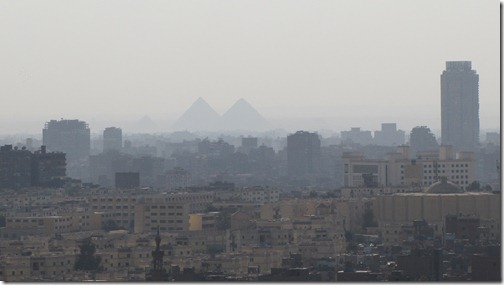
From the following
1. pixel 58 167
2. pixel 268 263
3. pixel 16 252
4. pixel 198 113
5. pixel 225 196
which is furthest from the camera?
pixel 198 113

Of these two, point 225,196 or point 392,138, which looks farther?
point 392,138

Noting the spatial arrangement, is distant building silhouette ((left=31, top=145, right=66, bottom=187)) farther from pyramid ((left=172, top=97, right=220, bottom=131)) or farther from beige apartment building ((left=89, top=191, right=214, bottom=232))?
pyramid ((left=172, top=97, right=220, bottom=131))

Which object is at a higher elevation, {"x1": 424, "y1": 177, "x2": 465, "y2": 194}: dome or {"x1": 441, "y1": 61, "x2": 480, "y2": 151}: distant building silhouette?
{"x1": 441, "y1": 61, "x2": 480, "y2": 151}: distant building silhouette

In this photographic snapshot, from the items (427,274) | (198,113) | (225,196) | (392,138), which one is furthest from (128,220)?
(198,113)

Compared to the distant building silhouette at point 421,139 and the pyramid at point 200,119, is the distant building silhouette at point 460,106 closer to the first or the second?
the distant building silhouette at point 421,139

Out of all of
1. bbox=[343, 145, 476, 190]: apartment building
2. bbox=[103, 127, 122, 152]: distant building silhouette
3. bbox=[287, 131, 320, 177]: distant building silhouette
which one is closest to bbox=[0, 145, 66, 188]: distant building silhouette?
bbox=[343, 145, 476, 190]: apartment building

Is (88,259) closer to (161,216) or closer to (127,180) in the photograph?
(161,216)

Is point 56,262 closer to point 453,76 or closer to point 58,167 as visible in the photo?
point 58,167
